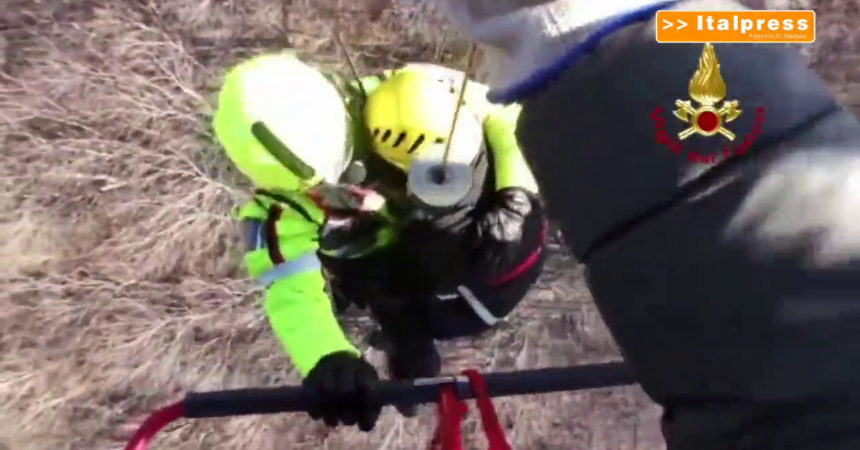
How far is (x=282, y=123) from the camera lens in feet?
2.13

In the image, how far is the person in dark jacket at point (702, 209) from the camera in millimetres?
280

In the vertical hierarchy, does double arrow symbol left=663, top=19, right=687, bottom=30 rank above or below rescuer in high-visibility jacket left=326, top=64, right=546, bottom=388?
above

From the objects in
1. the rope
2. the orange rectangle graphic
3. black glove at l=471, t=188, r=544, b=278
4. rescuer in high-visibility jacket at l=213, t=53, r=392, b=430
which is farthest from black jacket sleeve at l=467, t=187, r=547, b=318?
the orange rectangle graphic

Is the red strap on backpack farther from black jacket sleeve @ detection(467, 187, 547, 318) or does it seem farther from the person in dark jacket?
the person in dark jacket

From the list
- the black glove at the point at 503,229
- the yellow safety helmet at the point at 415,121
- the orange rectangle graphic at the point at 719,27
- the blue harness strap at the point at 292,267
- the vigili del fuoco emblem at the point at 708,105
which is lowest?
the black glove at the point at 503,229

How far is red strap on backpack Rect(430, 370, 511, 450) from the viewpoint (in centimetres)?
61

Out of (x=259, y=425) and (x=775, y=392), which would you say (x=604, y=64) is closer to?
(x=775, y=392)

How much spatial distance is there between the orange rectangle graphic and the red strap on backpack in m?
0.34

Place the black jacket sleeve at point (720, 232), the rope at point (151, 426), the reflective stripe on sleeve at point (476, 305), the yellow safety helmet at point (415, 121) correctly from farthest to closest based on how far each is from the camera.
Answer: the reflective stripe on sleeve at point (476, 305) < the yellow safety helmet at point (415, 121) < the rope at point (151, 426) < the black jacket sleeve at point (720, 232)

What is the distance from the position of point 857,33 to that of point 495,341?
0.63 m

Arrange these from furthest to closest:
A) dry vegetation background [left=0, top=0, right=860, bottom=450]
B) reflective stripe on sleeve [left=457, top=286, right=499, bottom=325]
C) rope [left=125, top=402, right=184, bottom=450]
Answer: dry vegetation background [left=0, top=0, right=860, bottom=450], reflective stripe on sleeve [left=457, top=286, right=499, bottom=325], rope [left=125, top=402, right=184, bottom=450]

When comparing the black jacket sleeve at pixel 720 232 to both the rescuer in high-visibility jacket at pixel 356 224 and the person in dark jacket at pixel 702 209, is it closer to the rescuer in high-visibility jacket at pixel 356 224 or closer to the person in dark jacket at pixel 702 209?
the person in dark jacket at pixel 702 209

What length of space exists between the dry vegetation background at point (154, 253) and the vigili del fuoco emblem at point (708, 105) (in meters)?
0.91

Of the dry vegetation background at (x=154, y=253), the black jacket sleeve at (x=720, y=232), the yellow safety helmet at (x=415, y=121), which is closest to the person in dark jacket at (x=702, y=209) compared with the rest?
the black jacket sleeve at (x=720, y=232)
